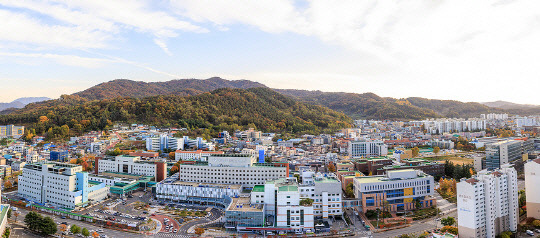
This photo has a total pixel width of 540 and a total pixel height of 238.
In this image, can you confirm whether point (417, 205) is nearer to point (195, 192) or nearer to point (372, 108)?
point (195, 192)

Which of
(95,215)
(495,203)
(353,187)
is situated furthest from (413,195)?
(95,215)

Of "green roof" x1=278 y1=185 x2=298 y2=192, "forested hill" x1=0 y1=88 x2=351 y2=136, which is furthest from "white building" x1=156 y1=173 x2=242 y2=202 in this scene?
"forested hill" x1=0 y1=88 x2=351 y2=136

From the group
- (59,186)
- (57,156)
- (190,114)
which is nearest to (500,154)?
(59,186)

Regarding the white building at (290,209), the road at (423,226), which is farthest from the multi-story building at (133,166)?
the road at (423,226)

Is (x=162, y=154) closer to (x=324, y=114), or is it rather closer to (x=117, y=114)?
(x=117, y=114)

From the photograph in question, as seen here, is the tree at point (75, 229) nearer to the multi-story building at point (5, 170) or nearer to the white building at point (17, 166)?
the multi-story building at point (5, 170)

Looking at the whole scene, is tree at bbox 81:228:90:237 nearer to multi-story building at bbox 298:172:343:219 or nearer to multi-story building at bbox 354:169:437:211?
multi-story building at bbox 298:172:343:219
